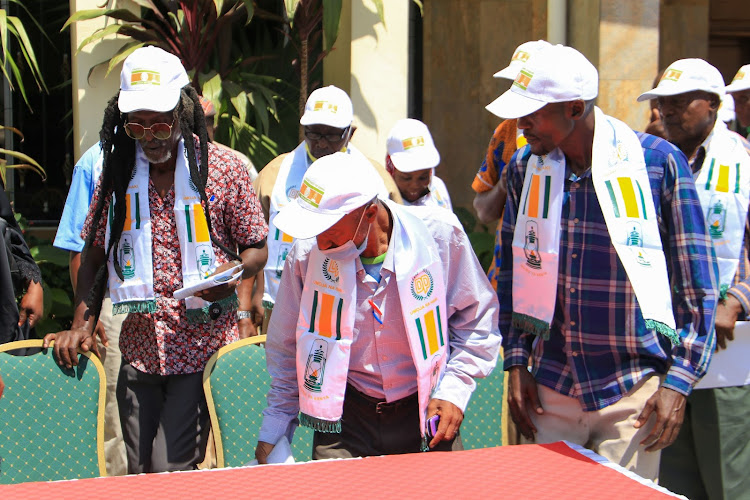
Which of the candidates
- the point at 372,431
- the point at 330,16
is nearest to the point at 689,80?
the point at 372,431

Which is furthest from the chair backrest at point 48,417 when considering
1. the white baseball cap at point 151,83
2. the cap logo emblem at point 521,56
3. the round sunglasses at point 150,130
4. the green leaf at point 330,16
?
the green leaf at point 330,16

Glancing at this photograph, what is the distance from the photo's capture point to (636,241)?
10.3 feet

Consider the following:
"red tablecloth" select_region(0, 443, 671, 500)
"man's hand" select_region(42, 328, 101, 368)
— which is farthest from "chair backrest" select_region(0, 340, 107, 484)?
"red tablecloth" select_region(0, 443, 671, 500)

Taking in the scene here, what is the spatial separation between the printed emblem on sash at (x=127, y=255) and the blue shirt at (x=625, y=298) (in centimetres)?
167

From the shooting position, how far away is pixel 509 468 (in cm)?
289

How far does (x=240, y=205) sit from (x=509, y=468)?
1729mm

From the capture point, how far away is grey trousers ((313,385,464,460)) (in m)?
3.29

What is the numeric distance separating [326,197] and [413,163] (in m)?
3.13

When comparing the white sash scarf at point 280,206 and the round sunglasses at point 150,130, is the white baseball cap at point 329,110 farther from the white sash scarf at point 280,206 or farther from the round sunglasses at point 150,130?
the round sunglasses at point 150,130

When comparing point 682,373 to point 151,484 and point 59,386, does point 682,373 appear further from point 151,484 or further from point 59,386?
point 59,386

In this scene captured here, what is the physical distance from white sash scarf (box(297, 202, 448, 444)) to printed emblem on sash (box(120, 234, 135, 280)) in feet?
3.32

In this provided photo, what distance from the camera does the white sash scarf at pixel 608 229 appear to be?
312cm

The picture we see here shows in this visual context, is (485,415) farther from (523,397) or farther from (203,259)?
(203,259)

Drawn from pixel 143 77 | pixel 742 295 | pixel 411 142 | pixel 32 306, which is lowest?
pixel 32 306
